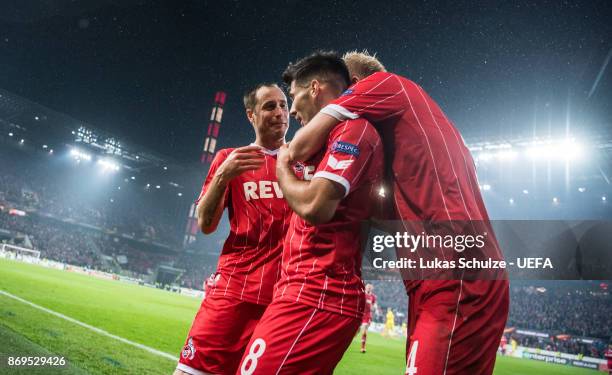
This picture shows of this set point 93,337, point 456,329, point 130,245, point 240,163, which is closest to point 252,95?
point 240,163

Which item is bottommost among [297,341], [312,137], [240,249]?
[297,341]

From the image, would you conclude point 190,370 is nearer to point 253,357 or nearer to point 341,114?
point 253,357

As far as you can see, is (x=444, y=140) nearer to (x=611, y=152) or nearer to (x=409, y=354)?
(x=409, y=354)

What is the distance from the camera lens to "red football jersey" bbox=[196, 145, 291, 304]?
3293 millimetres

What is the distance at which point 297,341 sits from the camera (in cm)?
193

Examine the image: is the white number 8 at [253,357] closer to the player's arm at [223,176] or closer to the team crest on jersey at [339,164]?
the team crest on jersey at [339,164]

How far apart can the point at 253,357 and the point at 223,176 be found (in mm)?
1326

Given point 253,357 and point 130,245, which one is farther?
point 130,245

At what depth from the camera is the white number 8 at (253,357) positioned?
6.38ft

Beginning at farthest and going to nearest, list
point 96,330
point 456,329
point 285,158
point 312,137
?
point 96,330, point 285,158, point 312,137, point 456,329

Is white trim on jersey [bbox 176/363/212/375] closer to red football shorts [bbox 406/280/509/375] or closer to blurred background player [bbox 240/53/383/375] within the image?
blurred background player [bbox 240/53/383/375]

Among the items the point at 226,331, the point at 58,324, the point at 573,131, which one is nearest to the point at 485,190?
the point at 573,131

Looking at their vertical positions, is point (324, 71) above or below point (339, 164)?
above

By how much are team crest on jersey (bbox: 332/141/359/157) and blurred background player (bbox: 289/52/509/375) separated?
9cm
